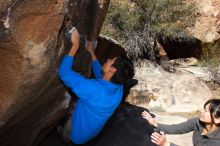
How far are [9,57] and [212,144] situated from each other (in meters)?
1.92

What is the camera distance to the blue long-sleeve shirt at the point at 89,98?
429 cm

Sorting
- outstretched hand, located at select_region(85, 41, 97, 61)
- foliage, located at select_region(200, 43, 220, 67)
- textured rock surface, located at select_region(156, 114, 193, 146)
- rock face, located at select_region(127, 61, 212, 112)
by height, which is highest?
outstretched hand, located at select_region(85, 41, 97, 61)

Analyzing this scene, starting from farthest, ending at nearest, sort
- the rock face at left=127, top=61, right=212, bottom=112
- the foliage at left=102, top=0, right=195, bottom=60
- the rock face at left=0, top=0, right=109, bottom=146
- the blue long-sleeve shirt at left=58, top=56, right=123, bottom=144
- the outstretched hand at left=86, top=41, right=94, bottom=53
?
the foliage at left=102, top=0, right=195, bottom=60, the rock face at left=127, top=61, right=212, bottom=112, the outstretched hand at left=86, top=41, right=94, bottom=53, the blue long-sleeve shirt at left=58, top=56, right=123, bottom=144, the rock face at left=0, top=0, right=109, bottom=146

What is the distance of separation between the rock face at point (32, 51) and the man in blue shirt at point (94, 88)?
14cm

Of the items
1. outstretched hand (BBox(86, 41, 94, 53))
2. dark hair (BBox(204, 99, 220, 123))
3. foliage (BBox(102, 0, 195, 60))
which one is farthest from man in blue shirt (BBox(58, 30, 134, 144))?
foliage (BBox(102, 0, 195, 60))

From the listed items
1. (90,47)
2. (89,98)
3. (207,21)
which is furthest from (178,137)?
(207,21)

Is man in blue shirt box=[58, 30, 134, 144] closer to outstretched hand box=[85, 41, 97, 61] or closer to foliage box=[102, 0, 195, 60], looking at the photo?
outstretched hand box=[85, 41, 97, 61]

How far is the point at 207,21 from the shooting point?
37.8 feet

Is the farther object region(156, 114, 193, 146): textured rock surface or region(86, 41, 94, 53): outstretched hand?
region(156, 114, 193, 146): textured rock surface

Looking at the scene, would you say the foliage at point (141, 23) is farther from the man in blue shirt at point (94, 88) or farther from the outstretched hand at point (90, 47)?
the man in blue shirt at point (94, 88)

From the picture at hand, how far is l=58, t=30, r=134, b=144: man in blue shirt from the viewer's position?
4290mm

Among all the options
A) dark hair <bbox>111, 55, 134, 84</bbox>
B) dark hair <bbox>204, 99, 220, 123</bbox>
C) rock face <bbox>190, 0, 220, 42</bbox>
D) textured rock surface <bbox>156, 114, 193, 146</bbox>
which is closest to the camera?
dark hair <bbox>204, 99, 220, 123</bbox>

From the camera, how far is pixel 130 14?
404 inches

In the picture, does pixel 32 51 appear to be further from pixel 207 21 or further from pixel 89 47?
pixel 207 21
